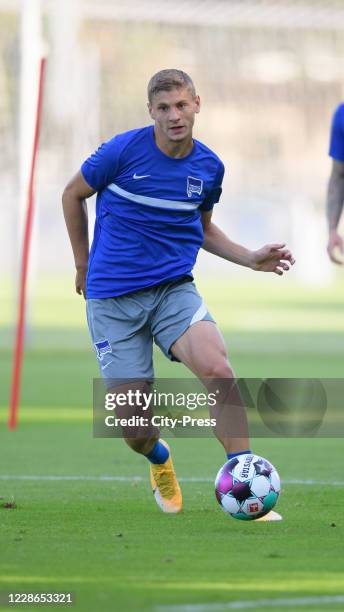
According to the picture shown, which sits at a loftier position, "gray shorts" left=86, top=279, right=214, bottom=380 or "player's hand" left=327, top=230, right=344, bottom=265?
"player's hand" left=327, top=230, right=344, bottom=265

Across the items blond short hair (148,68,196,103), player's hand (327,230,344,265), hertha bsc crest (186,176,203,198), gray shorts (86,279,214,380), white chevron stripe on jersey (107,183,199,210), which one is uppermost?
blond short hair (148,68,196,103)

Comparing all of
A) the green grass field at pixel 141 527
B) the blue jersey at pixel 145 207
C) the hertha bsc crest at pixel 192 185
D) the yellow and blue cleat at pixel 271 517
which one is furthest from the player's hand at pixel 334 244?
the yellow and blue cleat at pixel 271 517

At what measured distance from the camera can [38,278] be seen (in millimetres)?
49469

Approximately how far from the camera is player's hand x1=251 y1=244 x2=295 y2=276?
8.10m

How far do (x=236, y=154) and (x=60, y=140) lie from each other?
10.8 ft

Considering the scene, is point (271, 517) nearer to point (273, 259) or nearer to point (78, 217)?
point (273, 259)

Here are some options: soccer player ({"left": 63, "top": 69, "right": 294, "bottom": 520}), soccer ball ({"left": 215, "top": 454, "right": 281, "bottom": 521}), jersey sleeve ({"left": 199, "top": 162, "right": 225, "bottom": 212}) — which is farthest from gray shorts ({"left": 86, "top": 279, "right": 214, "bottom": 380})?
soccer ball ({"left": 215, "top": 454, "right": 281, "bottom": 521})

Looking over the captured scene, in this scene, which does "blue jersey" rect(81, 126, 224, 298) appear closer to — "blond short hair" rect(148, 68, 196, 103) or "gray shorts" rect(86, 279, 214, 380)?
"gray shorts" rect(86, 279, 214, 380)

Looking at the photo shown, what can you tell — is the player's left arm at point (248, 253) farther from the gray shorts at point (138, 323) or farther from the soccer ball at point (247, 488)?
the soccer ball at point (247, 488)

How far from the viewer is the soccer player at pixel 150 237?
7949mm

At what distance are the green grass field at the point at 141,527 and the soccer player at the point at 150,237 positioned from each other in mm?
691

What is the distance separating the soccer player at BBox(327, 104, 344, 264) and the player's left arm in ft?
4.56

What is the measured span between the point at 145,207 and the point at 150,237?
0.17 m

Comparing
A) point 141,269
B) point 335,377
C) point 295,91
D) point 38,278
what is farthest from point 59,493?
point 38,278
